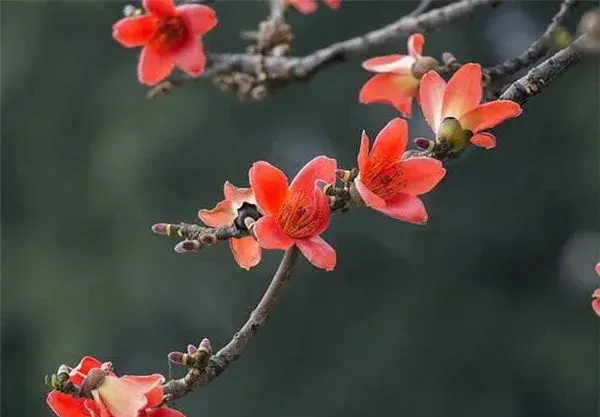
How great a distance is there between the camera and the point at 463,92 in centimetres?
103

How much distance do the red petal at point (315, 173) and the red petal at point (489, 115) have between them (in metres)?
0.11

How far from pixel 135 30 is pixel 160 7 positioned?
1.7 inches

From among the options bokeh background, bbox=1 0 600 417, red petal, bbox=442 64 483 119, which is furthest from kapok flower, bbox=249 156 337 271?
bokeh background, bbox=1 0 600 417

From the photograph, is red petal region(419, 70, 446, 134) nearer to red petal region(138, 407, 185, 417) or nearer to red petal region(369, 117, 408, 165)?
red petal region(369, 117, 408, 165)

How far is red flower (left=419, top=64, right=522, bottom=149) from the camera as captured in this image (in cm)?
99

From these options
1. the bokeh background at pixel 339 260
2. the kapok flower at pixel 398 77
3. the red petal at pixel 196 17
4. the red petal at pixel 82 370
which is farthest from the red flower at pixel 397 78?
the bokeh background at pixel 339 260

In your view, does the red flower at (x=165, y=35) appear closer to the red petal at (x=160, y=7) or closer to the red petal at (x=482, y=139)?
the red petal at (x=160, y=7)

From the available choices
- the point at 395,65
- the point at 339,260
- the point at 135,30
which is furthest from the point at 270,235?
the point at 339,260

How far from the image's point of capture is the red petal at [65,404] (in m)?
0.98

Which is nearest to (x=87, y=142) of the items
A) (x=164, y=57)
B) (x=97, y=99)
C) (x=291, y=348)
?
(x=97, y=99)

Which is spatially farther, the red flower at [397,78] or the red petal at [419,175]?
the red flower at [397,78]

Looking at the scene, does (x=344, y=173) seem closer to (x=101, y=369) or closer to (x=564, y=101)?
(x=101, y=369)

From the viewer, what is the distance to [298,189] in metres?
→ 1.00

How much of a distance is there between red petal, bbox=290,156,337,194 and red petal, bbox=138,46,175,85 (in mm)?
448
